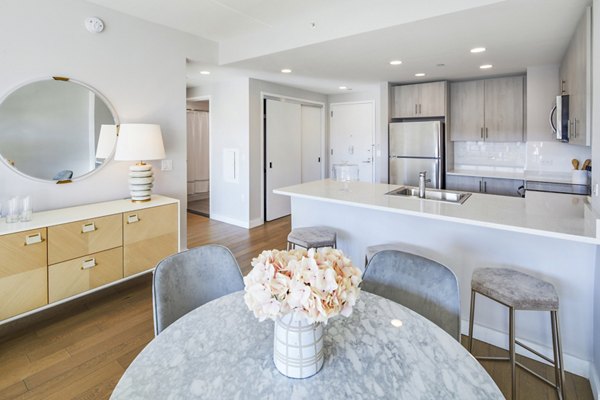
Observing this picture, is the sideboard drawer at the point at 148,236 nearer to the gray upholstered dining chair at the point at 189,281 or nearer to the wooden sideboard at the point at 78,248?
the wooden sideboard at the point at 78,248

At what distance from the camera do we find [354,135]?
6523mm

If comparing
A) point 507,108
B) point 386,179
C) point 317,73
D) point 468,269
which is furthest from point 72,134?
point 507,108

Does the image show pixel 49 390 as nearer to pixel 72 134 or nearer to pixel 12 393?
pixel 12 393

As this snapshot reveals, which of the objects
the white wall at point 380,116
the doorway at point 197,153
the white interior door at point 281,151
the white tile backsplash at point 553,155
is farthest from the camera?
the doorway at point 197,153

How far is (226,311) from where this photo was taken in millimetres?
1353

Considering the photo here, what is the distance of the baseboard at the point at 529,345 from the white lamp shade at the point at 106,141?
11.1 ft

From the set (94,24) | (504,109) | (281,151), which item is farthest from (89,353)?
(504,109)

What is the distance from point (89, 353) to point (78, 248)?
0.79m

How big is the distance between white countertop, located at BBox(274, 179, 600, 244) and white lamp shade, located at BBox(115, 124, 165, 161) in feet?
4.27

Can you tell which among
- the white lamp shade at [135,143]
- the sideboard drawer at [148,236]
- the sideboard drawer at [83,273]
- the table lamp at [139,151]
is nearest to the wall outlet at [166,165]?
the table lamp at [139,151]

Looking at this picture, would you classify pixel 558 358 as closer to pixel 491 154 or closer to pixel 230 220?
pixel 491 154

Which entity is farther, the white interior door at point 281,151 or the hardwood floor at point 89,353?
the white interior door at point 281,151

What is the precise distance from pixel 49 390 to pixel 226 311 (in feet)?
4.54

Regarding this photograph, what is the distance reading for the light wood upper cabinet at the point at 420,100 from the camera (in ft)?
16.6
